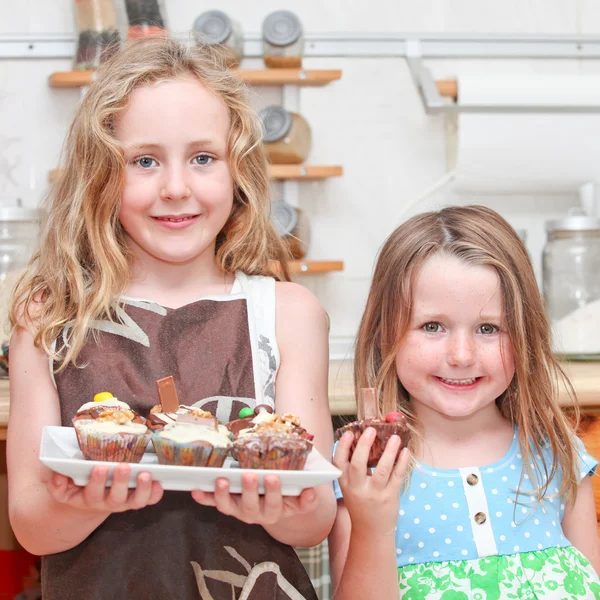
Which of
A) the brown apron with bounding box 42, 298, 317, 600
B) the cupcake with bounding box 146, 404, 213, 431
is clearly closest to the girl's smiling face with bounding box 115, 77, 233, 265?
the brown apron with bounding box 42, 298, 317, 600

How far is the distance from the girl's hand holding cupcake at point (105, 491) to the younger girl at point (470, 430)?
1.02ft

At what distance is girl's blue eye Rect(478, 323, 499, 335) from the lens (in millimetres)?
1268

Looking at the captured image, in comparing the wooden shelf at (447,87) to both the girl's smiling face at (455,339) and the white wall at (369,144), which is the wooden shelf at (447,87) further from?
the girl's smiling face at (455,339)

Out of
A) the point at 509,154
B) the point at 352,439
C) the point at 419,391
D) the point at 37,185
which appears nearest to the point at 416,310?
the point at 419,391

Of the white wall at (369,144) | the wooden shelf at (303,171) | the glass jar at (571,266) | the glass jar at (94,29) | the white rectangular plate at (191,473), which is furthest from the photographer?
the white wall at (369,144)

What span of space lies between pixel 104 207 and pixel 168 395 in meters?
0.31

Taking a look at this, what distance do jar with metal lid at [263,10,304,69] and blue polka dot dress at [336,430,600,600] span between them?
1269 mm

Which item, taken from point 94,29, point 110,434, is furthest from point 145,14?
point 110,434

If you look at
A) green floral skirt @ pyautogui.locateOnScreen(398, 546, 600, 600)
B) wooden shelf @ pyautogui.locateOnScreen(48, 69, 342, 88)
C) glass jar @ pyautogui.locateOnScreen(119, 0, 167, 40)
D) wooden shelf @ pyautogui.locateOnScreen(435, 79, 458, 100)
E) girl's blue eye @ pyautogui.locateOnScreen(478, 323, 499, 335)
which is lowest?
green floral skirt @ pyautogui.locateOnScreen(398, 546, 600, 600)

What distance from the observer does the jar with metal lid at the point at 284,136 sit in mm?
2156

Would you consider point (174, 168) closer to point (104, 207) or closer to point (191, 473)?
point (104, 207)

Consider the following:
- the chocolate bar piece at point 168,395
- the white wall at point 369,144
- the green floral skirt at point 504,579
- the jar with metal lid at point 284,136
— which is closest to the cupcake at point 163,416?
the chocolate bar piece at point 168,395

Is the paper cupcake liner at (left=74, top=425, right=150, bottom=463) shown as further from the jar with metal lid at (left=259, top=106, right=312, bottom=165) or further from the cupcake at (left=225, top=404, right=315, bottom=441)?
the jar with metal lid at (left=259, top=106, right=312, bottom=165)

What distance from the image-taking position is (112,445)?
102 centimetres
